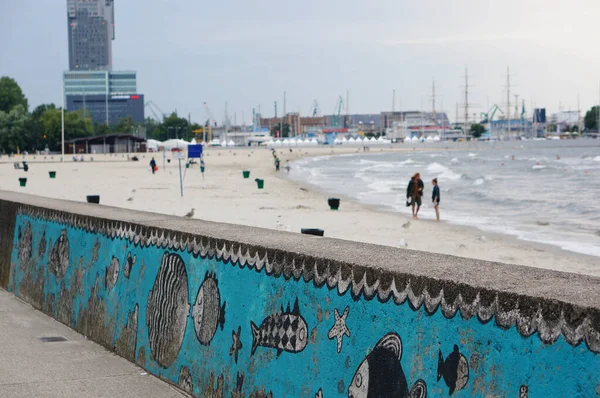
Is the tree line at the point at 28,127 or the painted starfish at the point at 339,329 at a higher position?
the tree line at the point at 28,127

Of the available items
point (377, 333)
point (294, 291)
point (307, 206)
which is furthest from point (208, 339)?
point (307, 206)

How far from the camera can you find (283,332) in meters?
4.77

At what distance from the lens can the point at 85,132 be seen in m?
156

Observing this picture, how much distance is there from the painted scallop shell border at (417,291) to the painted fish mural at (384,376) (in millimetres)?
214

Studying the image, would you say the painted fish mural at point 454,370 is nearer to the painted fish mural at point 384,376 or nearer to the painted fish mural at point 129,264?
the painted fish mural at point 384,376

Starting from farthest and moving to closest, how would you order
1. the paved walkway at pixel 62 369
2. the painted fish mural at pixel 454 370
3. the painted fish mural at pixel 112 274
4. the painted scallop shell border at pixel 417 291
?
the painted fish mural at pixel 112 274 < the paved walkway at pixel 62 369 < the painted fish mural at pixel 454 370 < the painted scallop shell border at pixel 417 291

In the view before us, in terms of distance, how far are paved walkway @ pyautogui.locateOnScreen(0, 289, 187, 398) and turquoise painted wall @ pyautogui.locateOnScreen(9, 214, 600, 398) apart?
131mm

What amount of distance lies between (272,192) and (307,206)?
953cm

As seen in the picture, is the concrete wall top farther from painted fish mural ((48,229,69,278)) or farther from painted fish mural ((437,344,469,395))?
painted fish mural ((48,229,69,278))

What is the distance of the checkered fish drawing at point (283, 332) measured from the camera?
462cm

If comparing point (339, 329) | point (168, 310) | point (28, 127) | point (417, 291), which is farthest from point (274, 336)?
point (28, 127)

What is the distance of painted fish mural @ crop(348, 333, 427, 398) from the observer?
3771 mm

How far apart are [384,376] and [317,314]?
2.20 ft

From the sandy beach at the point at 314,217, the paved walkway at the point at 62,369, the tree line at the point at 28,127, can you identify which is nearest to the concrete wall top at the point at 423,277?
the paved walkway at the point at 62,369
